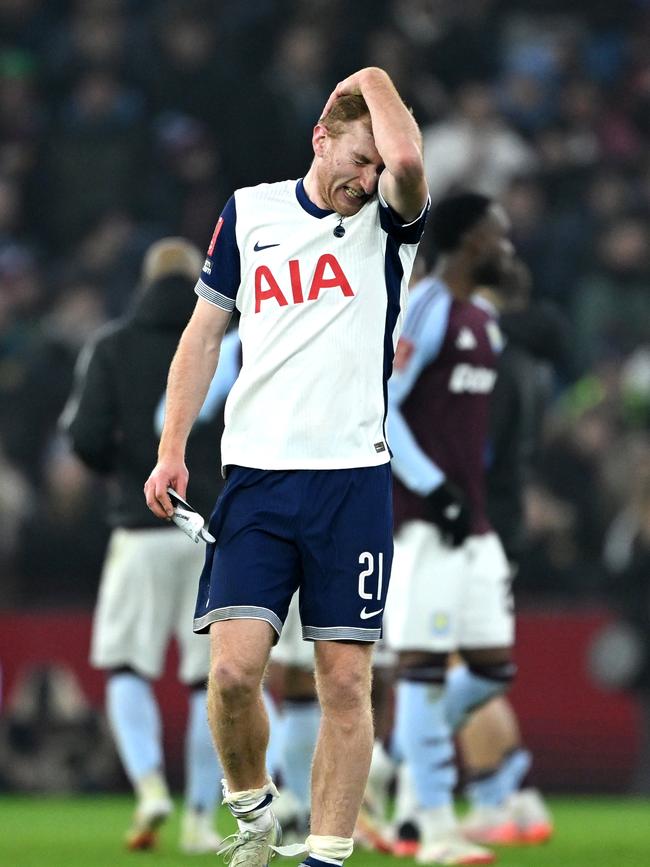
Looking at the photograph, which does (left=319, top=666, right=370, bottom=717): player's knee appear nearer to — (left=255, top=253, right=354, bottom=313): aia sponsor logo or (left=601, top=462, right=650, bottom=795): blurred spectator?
(left=255, top=253, right=354, bottom=313): aia sponsor logo

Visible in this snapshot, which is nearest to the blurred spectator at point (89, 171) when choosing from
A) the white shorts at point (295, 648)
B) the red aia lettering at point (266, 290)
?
the white shorts at point (295, 648)

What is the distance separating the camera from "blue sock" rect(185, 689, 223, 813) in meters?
8.20

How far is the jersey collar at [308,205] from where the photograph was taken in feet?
17.7

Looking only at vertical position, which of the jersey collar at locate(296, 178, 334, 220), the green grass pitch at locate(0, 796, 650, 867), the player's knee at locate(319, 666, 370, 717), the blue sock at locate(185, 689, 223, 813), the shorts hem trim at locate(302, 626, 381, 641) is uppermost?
the jersey collar at locate(296, 178, 334, 220)

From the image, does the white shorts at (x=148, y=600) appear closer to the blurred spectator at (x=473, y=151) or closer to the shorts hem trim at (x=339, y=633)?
the shorts hem trim at (x=339, y=633)

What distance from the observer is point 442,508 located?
7695 millimetres

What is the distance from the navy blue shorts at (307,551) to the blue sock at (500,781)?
3.54m

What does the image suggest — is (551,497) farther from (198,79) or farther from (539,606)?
(198,79)

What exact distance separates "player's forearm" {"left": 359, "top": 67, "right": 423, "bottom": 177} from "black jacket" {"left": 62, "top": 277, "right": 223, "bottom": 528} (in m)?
3.27

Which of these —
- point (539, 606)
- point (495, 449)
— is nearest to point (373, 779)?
point (495, 449)

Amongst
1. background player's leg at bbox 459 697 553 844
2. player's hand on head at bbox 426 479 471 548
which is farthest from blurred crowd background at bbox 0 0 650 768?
player's hand on head at bbox 426 479 471 548

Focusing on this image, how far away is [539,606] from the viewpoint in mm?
11477

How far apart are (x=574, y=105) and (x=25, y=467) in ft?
18.3

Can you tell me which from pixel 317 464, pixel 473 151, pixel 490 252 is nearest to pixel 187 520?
pixel 317 464
